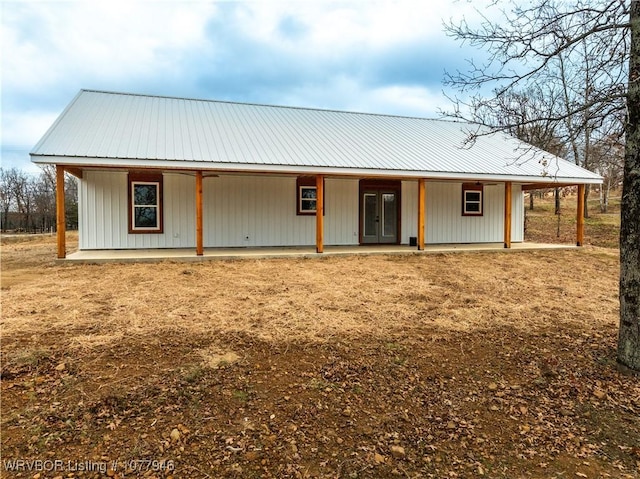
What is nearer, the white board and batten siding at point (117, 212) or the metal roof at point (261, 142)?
the metal roof at point (261, 142)

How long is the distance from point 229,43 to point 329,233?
6.51 meters

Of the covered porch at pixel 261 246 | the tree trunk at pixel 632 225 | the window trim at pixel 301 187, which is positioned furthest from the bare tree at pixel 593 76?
the window trim at pixel 301 187

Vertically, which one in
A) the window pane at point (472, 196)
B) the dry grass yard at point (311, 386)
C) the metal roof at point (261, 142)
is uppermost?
the metal roof at point (261, 142)

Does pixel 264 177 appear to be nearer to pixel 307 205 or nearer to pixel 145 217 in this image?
pixel 307 205

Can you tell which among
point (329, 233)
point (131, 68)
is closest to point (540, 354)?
point (329, 233)

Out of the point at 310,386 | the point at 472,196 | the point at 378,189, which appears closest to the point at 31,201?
the point at 378,189

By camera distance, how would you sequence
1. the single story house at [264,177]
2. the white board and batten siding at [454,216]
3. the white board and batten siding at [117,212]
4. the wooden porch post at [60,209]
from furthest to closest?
1. the white board and batten siding at [454,216]
2. the white board and batten siding at [117,212]
3. the single story house at [264,177]
4. the wooden porch post at [60,209]

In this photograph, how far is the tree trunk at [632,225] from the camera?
3.74m

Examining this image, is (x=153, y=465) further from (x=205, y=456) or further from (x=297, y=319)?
(x=297, y=319)

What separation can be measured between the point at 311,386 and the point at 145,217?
31.2 feet

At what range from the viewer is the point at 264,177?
39.8 ft

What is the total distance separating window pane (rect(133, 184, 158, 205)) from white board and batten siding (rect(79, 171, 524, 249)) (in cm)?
26

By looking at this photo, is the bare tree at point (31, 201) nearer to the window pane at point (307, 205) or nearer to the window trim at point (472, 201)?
the window pane at point (307, 205)

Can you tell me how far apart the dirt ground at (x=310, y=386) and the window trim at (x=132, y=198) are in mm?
4756
